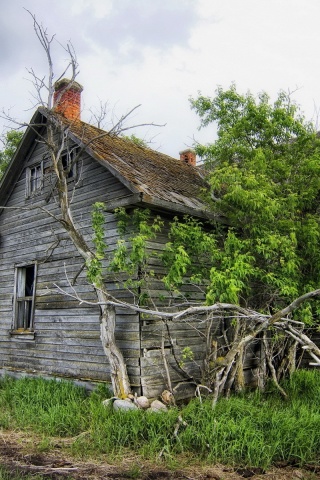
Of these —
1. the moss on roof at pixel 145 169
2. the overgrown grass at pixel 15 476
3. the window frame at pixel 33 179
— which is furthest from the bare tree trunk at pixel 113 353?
the window frame at pixel 33 179

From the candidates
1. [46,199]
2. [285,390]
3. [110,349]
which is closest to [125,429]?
[110,349]

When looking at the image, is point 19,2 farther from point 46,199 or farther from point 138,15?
point 46,199

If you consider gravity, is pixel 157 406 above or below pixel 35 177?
below

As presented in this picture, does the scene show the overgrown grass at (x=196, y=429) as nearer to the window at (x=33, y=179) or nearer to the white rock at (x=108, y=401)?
the white rock at (x=108, y=401)

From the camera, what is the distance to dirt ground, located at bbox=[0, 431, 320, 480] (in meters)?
4.82

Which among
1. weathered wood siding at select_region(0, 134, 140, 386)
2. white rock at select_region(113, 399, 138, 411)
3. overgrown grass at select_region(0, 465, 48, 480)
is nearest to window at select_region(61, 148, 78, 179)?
weathered wood siding at select_region(0, 134, 140, 386)

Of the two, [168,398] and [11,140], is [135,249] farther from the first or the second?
[11,140]

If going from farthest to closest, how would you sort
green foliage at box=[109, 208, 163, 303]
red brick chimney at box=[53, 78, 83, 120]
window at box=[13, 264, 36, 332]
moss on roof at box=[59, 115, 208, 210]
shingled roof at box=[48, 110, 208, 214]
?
red brick chimney at box=[53, 78, 83, 120]
window at box=[13, 264, 36, 332]
moss on roof at box=[59, 115, 208, 210]
shingled roof at box=[48, 110, 208, 214]
green foliage at box=[109, 208, 163, 303]

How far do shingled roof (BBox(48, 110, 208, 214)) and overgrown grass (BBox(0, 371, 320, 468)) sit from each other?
11.8 ft

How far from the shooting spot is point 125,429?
5.87 m

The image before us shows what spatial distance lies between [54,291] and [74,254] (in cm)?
90

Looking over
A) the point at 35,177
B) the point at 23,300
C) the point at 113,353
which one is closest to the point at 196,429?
the point at 113,353

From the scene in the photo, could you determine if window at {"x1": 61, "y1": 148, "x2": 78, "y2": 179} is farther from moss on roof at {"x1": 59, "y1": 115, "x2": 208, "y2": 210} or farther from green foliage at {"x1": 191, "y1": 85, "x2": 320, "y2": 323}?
green foliage at {"x1": 191, "y1": 85, "x2": 320, "y2": 323}

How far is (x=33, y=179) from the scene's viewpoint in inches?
450
